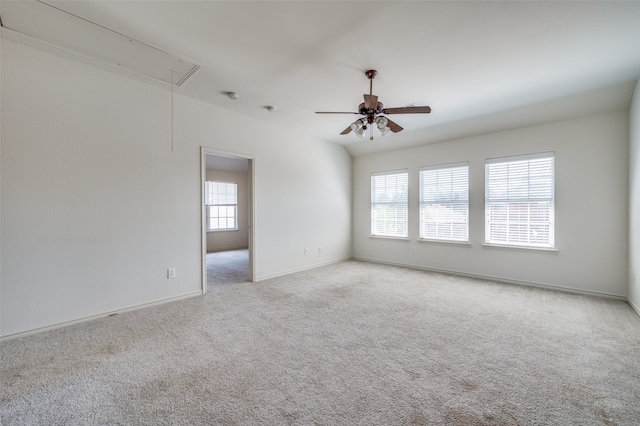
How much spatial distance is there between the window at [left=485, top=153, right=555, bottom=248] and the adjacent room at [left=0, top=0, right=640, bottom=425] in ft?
0.09

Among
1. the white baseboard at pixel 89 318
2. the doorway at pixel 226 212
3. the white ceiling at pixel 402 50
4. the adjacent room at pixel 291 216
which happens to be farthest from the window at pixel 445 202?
the white baseboard at pixel 89 318

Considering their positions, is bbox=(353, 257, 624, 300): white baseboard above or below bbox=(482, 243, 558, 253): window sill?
below

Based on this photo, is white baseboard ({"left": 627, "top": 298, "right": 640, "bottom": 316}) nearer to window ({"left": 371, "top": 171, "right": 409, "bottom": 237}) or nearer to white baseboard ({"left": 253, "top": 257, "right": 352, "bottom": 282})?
window ({"left": 371, "top": 171, "right": 409, "bottom": 237})

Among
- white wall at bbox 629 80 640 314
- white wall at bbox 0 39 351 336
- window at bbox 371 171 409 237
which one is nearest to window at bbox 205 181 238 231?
white wall at bbox 0 39 351 336

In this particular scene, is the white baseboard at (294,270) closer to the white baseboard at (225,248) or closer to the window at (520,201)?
the window at (520,201)

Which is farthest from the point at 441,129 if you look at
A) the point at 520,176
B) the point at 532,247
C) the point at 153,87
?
the point at 153,87

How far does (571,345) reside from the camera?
7.70ft

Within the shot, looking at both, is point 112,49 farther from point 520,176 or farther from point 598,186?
point 598,186

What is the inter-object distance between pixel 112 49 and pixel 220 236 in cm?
616

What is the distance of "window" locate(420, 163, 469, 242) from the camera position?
191 inches

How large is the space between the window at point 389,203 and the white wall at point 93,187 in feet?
10.3

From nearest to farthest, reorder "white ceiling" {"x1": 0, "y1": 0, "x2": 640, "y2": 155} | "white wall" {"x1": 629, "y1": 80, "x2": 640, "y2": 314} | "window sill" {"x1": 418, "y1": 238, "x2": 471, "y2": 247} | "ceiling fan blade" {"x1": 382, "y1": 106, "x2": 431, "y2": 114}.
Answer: "white ceiling" {"x1": 0, "y1": 0, "x2": 640, "y2": 155}, "ceiling fan blade" {"x1": 382, "y1": 106, "x2": 431, "y2": 114}, "white wall" {"x1": 629, "y1": 80, "x2": 640, "y2": 314}, "window sill" {"x1": 418, "y1": 238, "x2": 471, "y2": 247}

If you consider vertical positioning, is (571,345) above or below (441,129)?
below

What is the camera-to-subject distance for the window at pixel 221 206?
25.9ft
